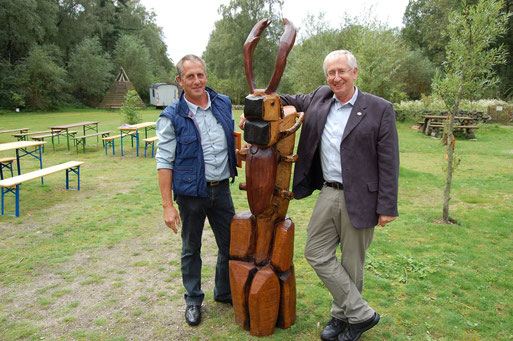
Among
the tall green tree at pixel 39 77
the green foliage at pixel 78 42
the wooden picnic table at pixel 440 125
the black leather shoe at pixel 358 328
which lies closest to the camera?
the black leather shoe at pixel 358 328

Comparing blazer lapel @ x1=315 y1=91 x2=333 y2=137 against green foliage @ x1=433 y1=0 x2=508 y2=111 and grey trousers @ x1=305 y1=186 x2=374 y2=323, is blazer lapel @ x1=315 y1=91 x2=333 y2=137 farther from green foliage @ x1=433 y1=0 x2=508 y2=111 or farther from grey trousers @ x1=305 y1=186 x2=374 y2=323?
green foliage @ x1=433 y1=0 x2=508 y2=111


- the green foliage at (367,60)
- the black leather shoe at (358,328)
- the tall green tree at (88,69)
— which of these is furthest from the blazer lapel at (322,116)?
the tall green tree at (88,69)

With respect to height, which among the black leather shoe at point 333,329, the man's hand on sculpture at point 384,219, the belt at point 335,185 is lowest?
the black leather shoe at point 333,329

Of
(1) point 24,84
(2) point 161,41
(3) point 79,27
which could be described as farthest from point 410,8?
(1) point 24,84

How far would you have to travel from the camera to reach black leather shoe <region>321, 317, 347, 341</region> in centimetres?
265

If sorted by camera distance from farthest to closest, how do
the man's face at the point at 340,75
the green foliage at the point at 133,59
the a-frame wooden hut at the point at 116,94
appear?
1. the green foliage at the point at 133,59
2. the a-frame wooden hut at the point at 116,94
3. the man's face at the point at 340,75

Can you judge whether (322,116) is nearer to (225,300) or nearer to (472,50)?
(225,300)

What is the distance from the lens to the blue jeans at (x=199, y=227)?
2.71 meters

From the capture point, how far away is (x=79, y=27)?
102ft

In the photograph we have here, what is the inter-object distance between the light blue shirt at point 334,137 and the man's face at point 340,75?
11cm

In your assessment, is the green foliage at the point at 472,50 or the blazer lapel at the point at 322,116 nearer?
the blazer lapel at the point at 322,116

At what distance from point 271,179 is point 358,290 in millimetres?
1074

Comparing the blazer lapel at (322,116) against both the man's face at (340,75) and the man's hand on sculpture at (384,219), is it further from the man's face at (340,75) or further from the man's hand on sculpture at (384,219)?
the man's hand on sculpture at (384,219)

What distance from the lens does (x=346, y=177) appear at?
2.39m
